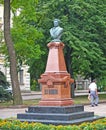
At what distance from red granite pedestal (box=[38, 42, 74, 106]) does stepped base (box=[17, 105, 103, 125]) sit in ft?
1.15

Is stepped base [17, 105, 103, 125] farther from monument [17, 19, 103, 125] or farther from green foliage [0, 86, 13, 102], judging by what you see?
green foliage [0, 86, 13, 102]

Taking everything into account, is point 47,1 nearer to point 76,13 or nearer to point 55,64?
point 76,13

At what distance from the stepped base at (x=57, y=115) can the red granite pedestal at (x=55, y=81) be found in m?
0.35

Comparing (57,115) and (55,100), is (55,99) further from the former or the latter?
(57,115)

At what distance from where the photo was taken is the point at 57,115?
1745 centimetres

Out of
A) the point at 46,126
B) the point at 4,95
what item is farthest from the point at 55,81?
the point at 4,95

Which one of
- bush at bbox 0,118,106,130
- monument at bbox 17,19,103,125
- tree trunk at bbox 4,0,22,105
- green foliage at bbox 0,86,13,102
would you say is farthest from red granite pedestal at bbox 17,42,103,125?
Result: green foliage at bbox 0,86,13,102

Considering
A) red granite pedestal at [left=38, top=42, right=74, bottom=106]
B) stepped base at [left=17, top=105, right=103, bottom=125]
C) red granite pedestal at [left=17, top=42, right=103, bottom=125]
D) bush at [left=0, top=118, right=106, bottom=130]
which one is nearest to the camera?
bush at [left=0, top=118, right=106, bottom=130]

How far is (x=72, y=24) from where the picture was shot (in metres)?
40.1

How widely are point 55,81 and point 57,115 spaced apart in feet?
5.15

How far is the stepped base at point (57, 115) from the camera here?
678 inches

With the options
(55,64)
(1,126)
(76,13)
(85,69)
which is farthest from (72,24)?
(1,126)

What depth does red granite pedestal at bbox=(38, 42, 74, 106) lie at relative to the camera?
18400 millimetres

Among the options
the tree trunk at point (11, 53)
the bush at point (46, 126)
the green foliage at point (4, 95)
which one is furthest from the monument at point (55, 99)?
the green foliage at point (4, 95)
